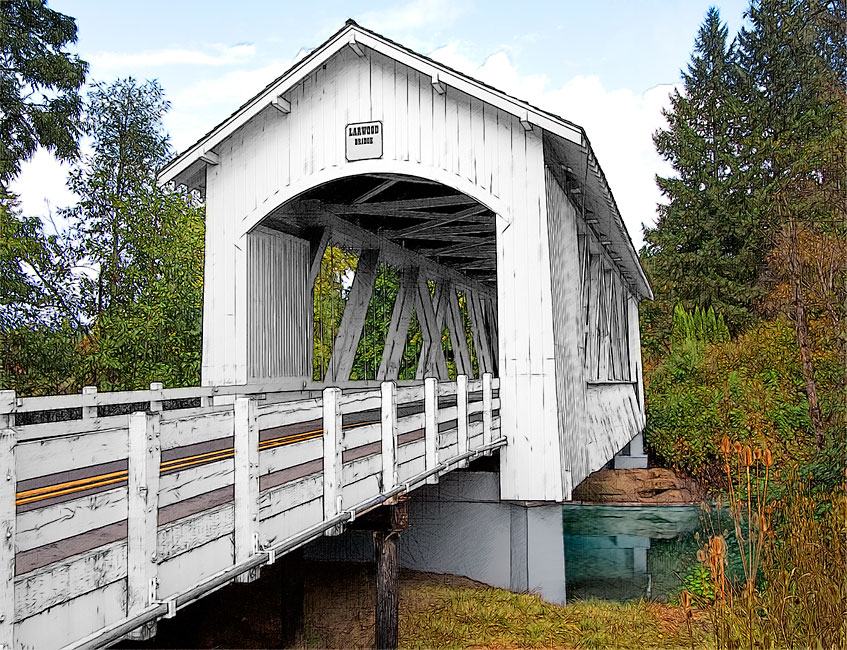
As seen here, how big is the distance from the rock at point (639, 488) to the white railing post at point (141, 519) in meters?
13.7

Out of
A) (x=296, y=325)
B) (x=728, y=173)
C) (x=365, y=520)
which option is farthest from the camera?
(x=728, y=173)

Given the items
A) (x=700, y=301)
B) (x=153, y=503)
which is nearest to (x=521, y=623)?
(x=153, y=503)

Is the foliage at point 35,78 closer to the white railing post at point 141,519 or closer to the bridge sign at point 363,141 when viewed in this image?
the bridge sign at point 363,141

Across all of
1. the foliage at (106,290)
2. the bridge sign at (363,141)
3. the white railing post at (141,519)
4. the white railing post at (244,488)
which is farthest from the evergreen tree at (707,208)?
the white railing post at (141,519)

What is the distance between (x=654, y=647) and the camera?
7617 mm

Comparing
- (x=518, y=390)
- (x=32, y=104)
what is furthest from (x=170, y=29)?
(x=518, y=390)

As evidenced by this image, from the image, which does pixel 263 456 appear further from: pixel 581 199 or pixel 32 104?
pixel 32 104

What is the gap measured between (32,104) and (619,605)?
18516mm

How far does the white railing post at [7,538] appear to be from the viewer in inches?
117

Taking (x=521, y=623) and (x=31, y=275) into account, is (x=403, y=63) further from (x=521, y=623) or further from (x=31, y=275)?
(x=31, y=275)

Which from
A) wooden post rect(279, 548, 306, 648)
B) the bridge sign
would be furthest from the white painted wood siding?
wooden post rect(279, 548, 306, 648)

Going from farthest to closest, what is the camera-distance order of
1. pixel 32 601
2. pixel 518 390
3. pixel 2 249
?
pixel 2 249 < pixel 518 390 < pixel 32 601

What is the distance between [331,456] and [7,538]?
9.21 ft

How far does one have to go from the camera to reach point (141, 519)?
3711 millimetres
